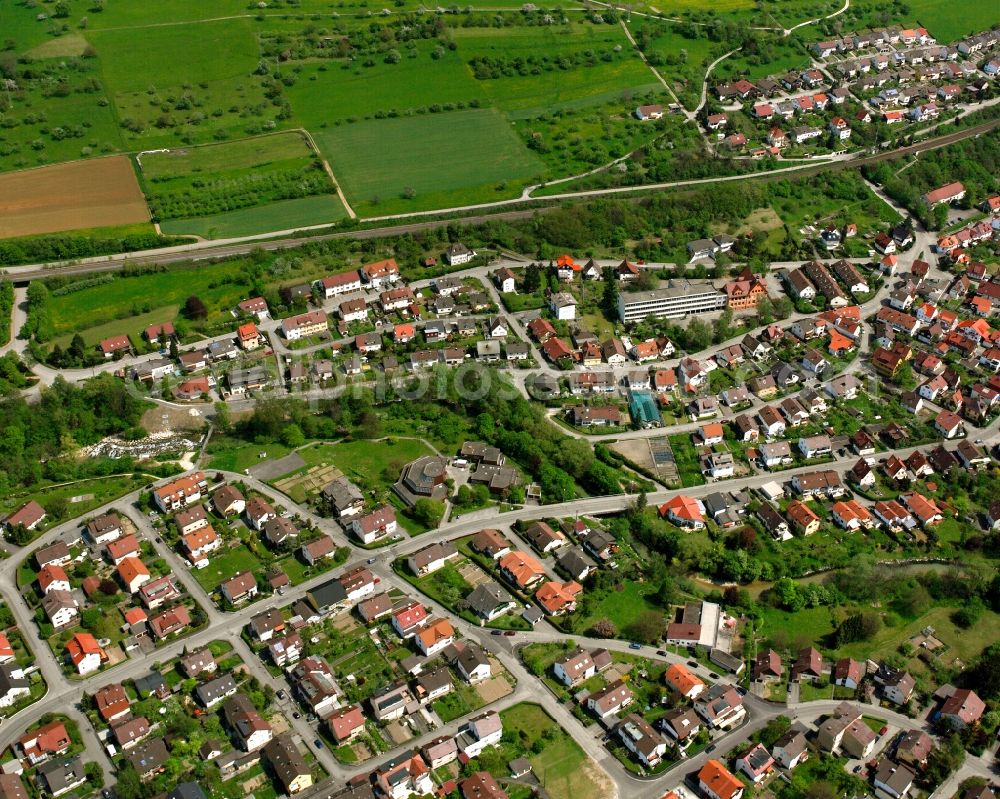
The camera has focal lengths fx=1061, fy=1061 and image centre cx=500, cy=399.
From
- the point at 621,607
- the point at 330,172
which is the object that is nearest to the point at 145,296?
the point at 330,172

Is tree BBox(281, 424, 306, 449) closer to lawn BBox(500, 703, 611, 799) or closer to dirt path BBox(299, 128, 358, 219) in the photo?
lawn BBox(500, 703, 611, 799)

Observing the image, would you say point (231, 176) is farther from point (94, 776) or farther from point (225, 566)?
point (94, 776)

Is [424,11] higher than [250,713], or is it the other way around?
[424,11]

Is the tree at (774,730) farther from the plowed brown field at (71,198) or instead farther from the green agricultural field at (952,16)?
the green agricultural field at (952,16)

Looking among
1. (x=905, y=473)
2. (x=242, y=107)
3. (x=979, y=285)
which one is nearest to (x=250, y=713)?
(x=905, y=473)

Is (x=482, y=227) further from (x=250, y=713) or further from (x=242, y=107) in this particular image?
(x=250, y=713)

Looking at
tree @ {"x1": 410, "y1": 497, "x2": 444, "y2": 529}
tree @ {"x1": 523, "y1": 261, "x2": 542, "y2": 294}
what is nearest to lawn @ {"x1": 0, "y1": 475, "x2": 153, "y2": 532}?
tree @ {"x1": 410, "y1": 497, "x2": 444, "y2": 529}
